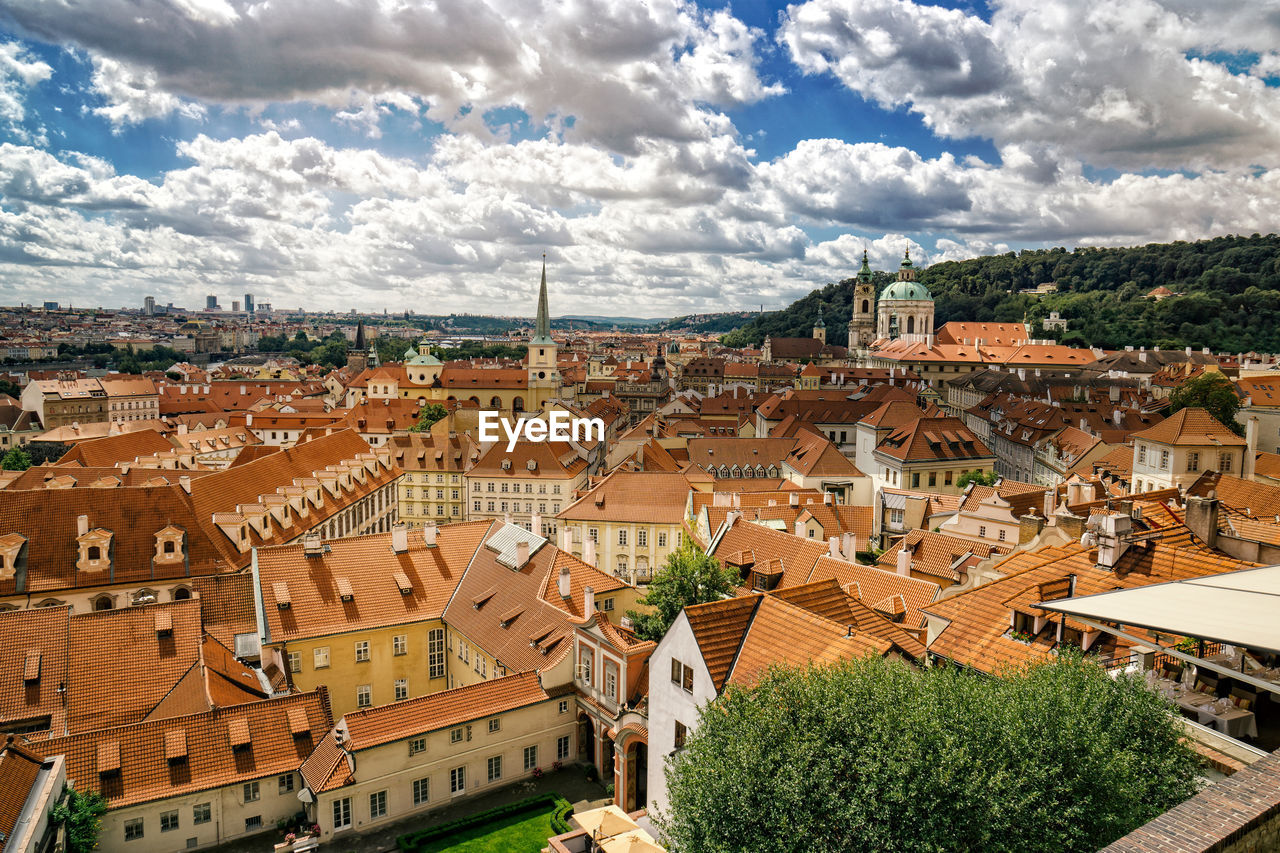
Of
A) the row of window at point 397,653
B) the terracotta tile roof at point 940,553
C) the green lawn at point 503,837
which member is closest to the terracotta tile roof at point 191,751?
the green lawn at point 503,837

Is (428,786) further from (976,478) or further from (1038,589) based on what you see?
(976,478)

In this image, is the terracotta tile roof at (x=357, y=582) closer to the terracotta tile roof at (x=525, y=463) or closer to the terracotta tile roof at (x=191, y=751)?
the terracotta tile roof at (x=191, y=751)

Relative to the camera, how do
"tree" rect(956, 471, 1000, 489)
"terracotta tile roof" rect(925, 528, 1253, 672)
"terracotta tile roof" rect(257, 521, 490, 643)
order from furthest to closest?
"tree" rect(956, 471, 1000, 489) → "terracotta tile roof" rect(257, 521, 490, 643) → "terracotta tile roof" rect(925, 528, 1253, 672)

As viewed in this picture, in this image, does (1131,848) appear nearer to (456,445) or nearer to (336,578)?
(336,578)

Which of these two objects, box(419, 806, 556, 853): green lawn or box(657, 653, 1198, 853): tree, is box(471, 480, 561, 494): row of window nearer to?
box(419, 806, 556, 853): green lawn

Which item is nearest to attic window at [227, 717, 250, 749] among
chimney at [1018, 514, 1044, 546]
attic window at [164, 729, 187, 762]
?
attic window at [164, 729, 187, 762]
